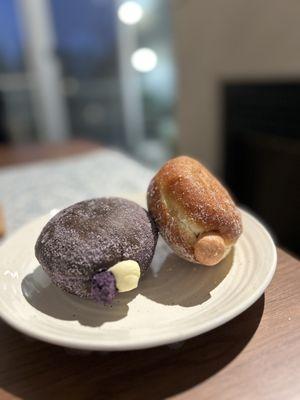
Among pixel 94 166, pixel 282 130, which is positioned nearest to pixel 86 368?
pixel 94 166

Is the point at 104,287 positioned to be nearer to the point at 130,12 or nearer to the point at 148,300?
the point at 148,300

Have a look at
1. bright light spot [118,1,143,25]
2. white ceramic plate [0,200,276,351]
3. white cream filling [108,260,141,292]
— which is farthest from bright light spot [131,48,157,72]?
white cream filling [108,260,141,292]

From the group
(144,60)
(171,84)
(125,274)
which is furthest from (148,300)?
(144,60)

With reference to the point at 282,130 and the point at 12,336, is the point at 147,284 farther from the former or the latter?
the point at 282,130

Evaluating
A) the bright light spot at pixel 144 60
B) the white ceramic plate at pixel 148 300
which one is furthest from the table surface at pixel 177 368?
the bright light spot at pixel 144 60

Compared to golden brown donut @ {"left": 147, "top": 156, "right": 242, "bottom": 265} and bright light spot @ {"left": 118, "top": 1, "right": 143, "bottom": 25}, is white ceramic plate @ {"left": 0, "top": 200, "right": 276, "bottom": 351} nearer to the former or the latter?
golden brown donut @ {"left": 147, "top": 156, "right": 242, "bottom": 265}

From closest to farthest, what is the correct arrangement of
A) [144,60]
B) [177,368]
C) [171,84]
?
[177,368], [171,84], [144,60]
